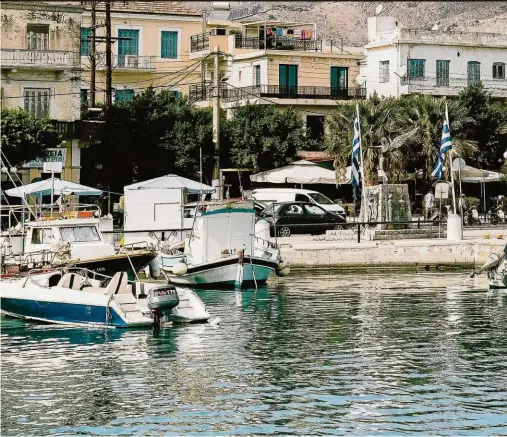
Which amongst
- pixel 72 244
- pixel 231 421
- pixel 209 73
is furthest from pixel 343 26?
pixel 231 421

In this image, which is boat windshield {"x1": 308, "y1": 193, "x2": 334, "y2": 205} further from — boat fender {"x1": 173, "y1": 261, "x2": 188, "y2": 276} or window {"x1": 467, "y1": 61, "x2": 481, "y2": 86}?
window {"x1": 467, "y1": 61, "x2": 481, "y2": 86}

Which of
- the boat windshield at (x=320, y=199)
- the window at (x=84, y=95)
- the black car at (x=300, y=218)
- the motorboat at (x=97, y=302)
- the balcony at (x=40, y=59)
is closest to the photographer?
the motorboat at (x=97, y=302)

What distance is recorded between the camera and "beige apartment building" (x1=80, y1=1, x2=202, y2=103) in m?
66.1

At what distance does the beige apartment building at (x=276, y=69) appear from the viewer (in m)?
63.8

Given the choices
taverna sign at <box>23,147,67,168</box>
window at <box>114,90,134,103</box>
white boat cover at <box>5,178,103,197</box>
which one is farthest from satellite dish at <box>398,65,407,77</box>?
white boat cover at <box>5,178,103,197</box>

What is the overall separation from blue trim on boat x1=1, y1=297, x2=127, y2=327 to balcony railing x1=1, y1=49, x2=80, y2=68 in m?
24.5

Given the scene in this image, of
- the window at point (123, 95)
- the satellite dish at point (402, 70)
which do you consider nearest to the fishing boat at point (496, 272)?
the satellite dish at point (402, 70)

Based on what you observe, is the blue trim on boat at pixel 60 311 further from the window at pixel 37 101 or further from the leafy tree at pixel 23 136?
the window at pixel 37 101

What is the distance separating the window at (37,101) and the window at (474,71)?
21.3m

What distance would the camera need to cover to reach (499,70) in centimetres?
6631

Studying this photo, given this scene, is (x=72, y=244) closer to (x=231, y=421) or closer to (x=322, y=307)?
(x=322, y=307)

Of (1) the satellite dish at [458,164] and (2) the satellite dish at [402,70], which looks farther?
(2) the satellite dish at [402,70]

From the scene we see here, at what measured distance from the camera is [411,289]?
3450 cm

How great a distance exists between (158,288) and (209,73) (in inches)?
1658
